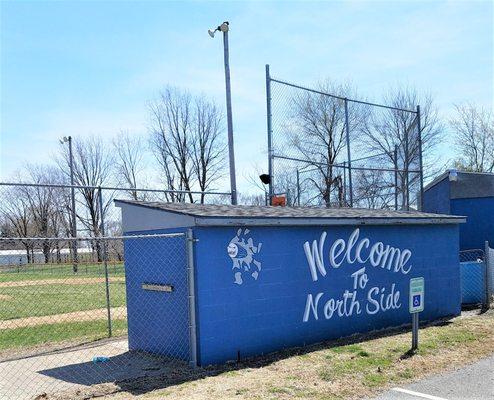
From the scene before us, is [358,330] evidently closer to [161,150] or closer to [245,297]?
[245,297]

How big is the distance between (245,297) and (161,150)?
119ft

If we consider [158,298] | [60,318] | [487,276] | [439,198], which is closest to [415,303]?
[158,298]

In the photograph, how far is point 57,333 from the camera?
10.2 meters

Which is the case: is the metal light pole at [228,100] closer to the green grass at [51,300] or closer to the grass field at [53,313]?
the grass field at [53,313]

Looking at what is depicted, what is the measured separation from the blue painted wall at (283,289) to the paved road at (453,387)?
231 centimetres

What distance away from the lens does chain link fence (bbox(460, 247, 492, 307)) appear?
11586 millimetres

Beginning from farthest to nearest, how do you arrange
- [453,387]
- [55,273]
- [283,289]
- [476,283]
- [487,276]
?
[55,273] < [476,283] < [487,276] < [283,289] < [453,387]

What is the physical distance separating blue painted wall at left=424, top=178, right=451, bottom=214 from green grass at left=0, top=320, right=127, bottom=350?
1085 centimetres

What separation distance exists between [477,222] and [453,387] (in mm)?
11392

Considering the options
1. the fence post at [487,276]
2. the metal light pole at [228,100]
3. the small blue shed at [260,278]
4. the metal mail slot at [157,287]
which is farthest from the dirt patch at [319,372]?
the metal light pole at [228,100]

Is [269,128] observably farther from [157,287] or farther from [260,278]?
[157,287]

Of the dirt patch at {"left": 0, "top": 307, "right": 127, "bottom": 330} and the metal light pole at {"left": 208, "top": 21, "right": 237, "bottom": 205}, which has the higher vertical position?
the metal light pole at {"left": 208, "top": 21, "right": 237, "bottom": 205}

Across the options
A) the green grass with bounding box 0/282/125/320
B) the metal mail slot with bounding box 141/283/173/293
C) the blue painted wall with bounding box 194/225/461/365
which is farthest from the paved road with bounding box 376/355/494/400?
the green grass with bounding box 0/282/125/320

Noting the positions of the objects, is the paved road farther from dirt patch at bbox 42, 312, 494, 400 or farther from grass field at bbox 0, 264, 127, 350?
grass field at bbox 0, 264, 127, 350
